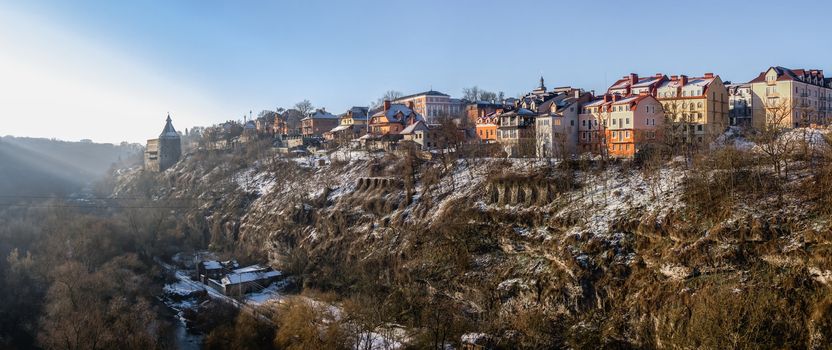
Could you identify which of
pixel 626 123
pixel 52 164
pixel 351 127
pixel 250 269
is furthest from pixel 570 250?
pixel 52 164

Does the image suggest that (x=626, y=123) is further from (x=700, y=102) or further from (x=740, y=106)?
(x=740, y=106)

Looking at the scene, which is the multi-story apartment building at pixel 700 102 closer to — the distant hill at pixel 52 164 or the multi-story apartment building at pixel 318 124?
the multi-story apartment building at pixel 318 124

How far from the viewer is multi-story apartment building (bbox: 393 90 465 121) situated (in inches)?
4264

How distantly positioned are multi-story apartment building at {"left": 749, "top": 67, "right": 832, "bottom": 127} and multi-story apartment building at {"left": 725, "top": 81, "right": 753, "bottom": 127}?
0.97 metres

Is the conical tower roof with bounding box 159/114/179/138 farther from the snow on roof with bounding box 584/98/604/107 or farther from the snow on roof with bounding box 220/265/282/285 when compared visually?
the snow on roof with bounding box 584/98/604/107

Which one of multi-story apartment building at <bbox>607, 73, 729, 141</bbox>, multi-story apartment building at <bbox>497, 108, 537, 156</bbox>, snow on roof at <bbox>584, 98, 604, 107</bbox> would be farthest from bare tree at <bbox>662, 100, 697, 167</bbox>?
multi-story apartment building at <bbox>497, 108, 537, 156</bbox>

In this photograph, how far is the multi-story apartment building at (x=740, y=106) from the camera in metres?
67.9

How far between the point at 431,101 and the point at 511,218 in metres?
63.3

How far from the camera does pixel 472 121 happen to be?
89.2 m

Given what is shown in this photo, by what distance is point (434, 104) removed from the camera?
109 m

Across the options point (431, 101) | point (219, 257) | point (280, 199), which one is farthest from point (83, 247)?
point (431, 101)

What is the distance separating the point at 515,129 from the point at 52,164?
118 metres

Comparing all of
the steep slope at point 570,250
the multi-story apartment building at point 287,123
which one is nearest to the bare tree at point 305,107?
the multi-story apartment building at point 287,123

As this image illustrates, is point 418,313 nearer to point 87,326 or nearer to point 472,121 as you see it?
point 87,326
